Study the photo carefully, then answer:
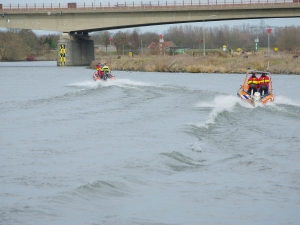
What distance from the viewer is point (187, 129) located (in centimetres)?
2264

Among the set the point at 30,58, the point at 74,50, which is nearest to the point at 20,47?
the point at 30,58

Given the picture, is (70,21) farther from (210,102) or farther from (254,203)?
(254,203)

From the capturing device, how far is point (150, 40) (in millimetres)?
180750

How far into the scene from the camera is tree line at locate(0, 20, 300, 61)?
438 feet

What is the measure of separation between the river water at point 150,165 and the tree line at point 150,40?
89174 mm

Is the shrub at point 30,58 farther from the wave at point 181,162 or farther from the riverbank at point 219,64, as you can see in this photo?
the wave at point 181,162

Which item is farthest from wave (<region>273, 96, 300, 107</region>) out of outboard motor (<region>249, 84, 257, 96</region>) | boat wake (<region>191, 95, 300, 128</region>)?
outboard motor (<region>249, 84, 257, 96</region>)

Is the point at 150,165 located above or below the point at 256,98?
below

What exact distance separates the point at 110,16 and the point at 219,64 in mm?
18585

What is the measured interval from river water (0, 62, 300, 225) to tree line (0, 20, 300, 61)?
293 ft

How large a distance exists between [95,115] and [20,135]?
6416mm

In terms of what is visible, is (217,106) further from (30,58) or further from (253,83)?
(30,58)

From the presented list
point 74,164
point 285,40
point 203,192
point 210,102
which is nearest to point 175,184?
point 203,192

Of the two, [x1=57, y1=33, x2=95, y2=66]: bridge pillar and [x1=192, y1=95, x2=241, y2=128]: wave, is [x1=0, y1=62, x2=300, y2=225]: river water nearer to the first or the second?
[x1=192, y1=95, x2=241, y2=128]: wave
